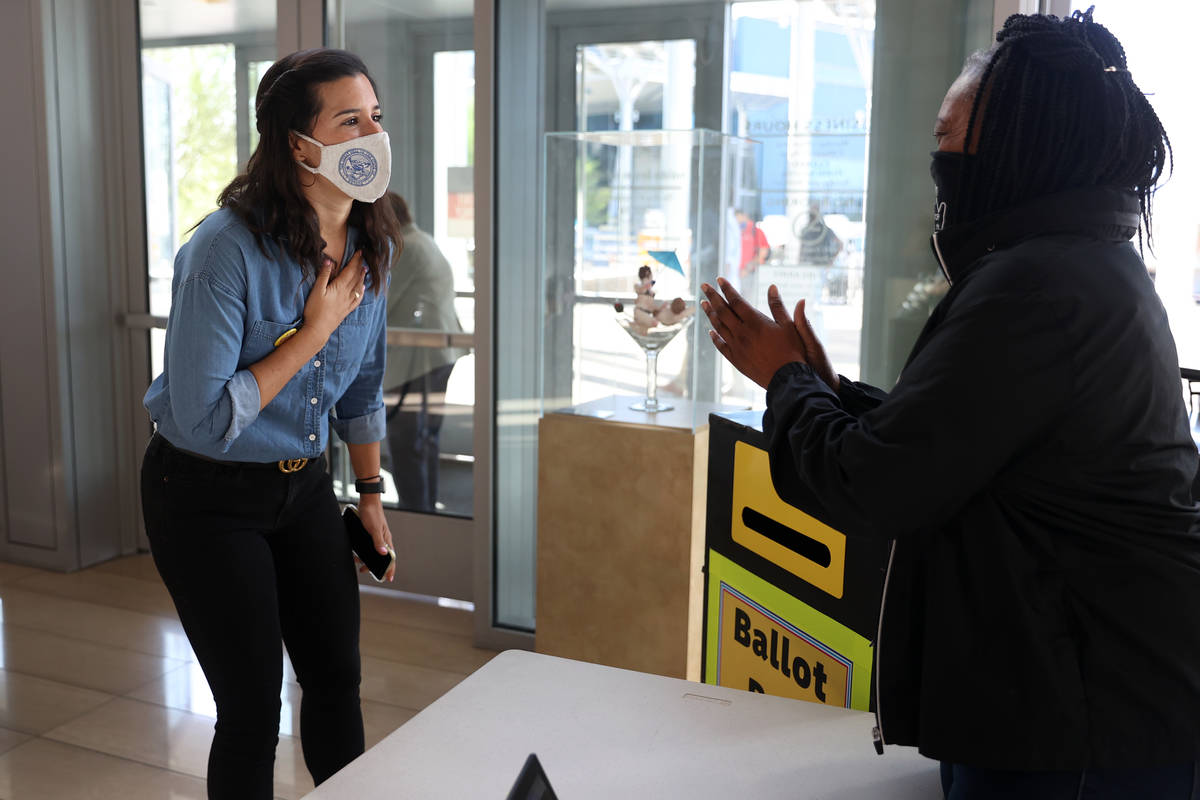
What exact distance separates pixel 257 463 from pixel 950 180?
3.53ft

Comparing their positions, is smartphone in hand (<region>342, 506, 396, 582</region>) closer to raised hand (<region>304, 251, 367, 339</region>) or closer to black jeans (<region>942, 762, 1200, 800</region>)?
raised hand (<region>304, 251, 367, 339</region>)

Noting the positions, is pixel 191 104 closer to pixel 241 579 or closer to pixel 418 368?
pixel 418 368

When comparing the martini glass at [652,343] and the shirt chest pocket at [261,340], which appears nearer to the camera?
the shirt chest pocket at [261,340]

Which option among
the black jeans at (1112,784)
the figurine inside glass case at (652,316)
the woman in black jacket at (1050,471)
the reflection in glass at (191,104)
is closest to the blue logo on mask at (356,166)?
the woman in black jacket at (1050,471)

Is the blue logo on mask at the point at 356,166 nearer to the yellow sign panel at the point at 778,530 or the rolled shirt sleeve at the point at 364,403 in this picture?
the rolled shirt sleeve at the point at 364,403

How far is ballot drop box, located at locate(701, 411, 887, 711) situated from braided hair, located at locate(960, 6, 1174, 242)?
2.00ft

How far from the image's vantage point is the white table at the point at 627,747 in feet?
3.58

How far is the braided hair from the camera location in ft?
3.23

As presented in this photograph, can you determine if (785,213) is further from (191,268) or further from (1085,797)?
(1085,797)

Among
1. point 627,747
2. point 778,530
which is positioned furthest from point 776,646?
point 627,747

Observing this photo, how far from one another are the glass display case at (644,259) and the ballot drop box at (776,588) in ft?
2.61

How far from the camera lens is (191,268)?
151 centimetres

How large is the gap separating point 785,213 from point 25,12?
9.08 ft

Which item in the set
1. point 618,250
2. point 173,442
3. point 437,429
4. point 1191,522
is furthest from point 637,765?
point 437,429
